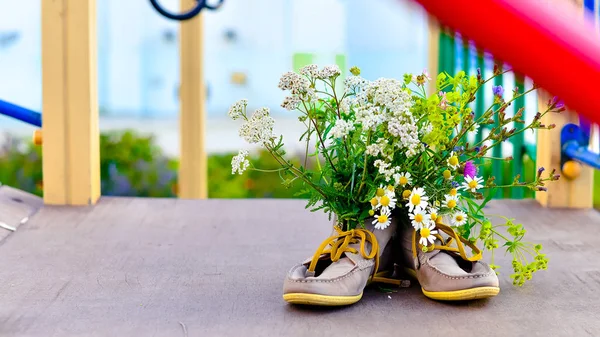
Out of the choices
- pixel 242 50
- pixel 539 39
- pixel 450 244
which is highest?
pixel 242 50

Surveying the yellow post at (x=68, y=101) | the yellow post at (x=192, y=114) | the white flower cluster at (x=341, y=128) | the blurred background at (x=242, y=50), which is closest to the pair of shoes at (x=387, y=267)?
the white flower cluster at (x=341, y=128)

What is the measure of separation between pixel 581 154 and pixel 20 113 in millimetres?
1861

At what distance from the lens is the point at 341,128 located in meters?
1.40

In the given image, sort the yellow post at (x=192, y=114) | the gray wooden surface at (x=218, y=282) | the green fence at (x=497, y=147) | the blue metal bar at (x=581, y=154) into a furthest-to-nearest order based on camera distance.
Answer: the yellow post at (x=192, y=114), the green fence at (x=497, y=147), the blue metal bar at (x=581, y=154), the gray wooden surface at (x=218, y=282)

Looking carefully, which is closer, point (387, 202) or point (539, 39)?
point (539, 39)

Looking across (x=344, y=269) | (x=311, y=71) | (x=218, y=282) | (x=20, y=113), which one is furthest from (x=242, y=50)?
(x=344, y=269)

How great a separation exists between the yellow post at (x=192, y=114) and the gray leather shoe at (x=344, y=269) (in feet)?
7.82

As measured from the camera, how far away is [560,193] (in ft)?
8.41

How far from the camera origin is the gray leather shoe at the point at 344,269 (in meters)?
1.40

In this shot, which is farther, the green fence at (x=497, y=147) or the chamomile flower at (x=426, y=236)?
the green fence at (x=497, y=147)

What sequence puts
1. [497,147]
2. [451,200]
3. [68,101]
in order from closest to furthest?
[451,200]
[68,101]
[497,147]

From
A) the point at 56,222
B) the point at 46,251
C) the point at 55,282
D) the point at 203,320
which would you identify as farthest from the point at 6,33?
the point at 203,320

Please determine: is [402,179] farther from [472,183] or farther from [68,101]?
[68,101]

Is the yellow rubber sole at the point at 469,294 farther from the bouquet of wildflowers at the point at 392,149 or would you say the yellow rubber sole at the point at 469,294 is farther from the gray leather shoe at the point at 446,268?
the bouquet of wildflowers at the point at 392,149
